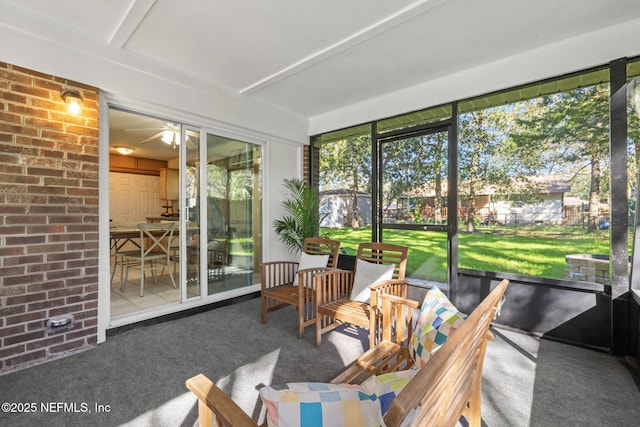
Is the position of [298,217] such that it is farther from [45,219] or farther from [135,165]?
[135,165]

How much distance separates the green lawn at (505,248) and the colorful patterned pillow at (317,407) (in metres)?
2.85

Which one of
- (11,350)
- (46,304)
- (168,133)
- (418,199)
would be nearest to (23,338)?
(11,350)

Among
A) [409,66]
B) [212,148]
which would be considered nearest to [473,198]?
[409,66]

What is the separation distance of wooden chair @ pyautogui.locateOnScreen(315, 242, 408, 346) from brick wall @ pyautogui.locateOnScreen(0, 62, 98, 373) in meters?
2.10

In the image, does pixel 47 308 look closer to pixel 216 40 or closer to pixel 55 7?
pixel 55 7

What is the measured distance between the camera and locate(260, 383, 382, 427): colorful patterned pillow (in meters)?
0.80

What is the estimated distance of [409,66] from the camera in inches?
122

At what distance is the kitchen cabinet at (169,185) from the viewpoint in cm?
698

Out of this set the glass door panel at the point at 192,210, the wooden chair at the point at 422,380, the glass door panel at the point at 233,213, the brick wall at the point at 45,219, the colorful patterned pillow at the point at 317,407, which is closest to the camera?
the wooden chair at the point at 422,380

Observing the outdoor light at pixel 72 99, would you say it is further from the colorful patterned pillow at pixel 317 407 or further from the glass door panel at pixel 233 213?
the colorful patterned pillow at pixel 317 407

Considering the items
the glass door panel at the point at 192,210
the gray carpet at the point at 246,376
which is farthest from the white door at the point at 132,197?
the gray carpet at the point at 246,376

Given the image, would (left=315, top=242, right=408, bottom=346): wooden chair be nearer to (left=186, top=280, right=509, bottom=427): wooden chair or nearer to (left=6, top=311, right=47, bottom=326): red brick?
(left=186, top=280, right=509, bottom=427): wooden chair

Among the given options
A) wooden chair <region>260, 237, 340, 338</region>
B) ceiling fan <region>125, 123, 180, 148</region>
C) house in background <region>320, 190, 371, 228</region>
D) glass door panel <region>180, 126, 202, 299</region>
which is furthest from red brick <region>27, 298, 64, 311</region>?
house in background <region>320, 190, 371, 228</region>

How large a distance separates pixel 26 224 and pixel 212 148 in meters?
2.00
